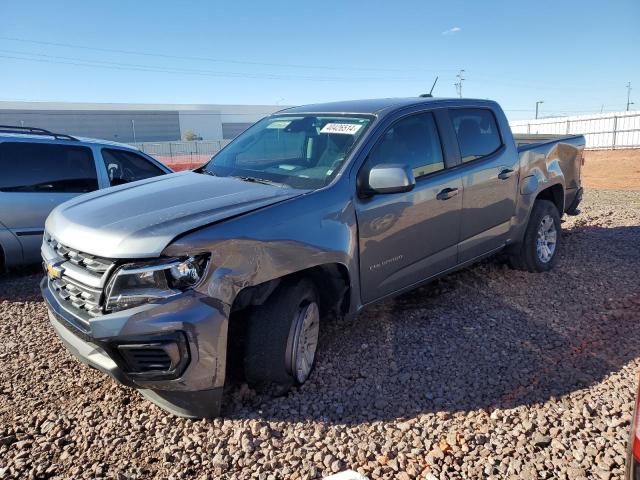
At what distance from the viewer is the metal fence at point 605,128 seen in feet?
99.2

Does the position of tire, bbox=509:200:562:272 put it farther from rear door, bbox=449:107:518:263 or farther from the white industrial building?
the white industrial building

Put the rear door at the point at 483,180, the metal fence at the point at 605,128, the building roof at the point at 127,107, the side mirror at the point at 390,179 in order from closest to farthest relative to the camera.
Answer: the side mirror at the point at 390,179 < the rear door at the point at 483,180 < the metal fence at the point at 605,128 < the building roof at the point at 127,107

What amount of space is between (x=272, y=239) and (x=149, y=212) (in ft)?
2.37

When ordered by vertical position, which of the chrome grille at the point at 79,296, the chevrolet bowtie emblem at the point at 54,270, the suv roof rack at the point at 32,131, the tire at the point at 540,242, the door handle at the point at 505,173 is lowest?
the tire at the point at 540,242

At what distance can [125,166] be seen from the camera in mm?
6414

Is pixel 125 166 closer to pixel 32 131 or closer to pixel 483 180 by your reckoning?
pixel 32 131

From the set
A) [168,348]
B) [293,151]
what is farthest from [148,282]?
[293,151]

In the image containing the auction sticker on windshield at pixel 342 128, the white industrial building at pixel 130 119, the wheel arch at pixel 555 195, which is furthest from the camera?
the white industrial building at pixel 130 119

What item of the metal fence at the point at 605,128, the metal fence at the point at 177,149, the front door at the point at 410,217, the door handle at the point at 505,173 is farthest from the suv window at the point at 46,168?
the metal fence at the point at 605,128

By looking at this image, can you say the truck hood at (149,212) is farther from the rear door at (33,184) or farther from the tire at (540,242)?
the tire at (540,242)

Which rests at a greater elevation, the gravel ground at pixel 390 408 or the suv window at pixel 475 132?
the suv window at pixel 475 132

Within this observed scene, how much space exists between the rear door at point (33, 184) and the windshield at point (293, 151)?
2.40m

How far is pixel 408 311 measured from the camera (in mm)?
4461

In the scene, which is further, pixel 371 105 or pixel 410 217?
pixel 371 105
